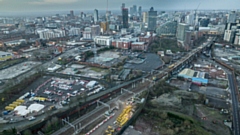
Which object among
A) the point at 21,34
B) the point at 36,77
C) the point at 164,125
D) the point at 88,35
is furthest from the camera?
the point at 21,34

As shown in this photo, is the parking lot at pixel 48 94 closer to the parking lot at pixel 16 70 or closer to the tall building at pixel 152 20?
the parking lot at pixel 16 70

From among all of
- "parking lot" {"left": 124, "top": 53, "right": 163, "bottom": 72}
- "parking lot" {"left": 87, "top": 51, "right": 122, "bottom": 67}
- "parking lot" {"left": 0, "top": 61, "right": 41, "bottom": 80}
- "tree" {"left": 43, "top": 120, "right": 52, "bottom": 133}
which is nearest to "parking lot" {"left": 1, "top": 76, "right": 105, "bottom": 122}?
"tree" {"left": 43, "top": 120, "right": 52, "bottom": 133}

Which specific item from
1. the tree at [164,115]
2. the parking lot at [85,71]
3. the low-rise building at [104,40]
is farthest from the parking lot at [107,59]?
the tree at [164,115]

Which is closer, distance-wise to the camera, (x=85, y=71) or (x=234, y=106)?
(x=234, y=106)

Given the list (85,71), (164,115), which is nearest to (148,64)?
(85,71)

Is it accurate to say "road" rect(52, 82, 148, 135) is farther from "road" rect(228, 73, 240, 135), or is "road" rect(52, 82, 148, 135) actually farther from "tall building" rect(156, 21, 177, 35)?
"tall building" rect(156, 21, 177, 35)

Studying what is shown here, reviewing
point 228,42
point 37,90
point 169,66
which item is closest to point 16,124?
point 37,90

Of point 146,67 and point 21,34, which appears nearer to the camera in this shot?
point 146,67

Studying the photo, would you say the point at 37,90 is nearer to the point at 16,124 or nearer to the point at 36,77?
the point at 36,77

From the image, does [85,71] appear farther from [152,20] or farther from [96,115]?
[152,20]

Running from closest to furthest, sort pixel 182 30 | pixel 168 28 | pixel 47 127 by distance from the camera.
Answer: pixel 47 127 < pixel 182 30 < pixel 168 28

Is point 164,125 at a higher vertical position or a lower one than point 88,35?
lower
